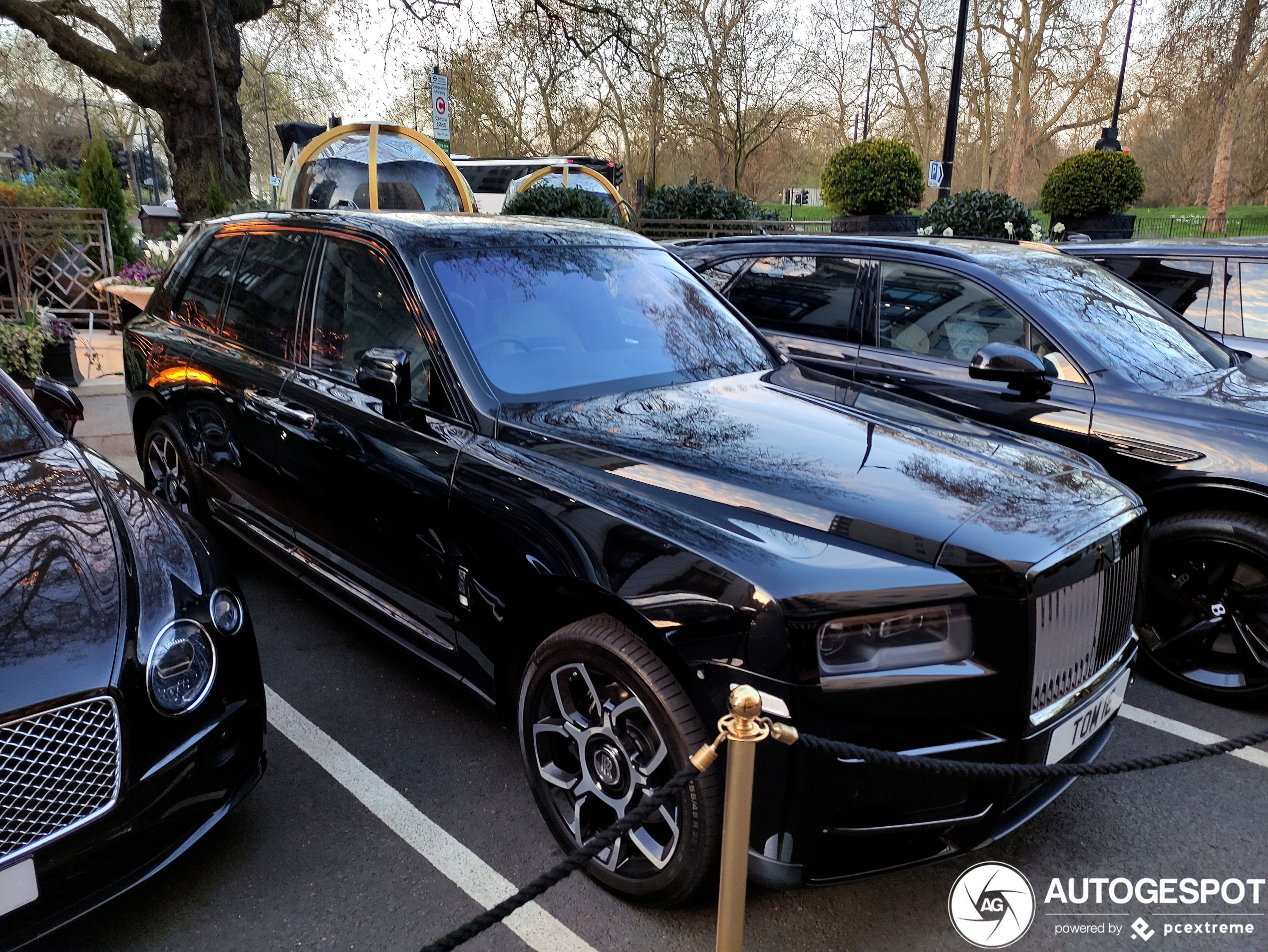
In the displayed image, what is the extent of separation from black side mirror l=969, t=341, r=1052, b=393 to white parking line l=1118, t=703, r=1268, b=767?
1435mm

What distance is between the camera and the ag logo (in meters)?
2.43

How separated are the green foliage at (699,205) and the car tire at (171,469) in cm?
1235

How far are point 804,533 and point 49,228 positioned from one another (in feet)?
39.7

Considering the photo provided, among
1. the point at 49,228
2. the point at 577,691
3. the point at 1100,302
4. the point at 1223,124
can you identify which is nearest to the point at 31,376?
the point at 49,228

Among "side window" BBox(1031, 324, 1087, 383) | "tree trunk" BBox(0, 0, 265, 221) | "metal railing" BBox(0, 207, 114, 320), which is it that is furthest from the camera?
"tree trunk" BBox(0, 0, 265, 221)

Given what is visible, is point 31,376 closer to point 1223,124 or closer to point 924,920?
point 924,920

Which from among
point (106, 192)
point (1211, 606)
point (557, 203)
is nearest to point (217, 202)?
point (106, 192)

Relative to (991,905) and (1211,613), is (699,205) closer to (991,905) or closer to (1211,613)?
(1211,613)

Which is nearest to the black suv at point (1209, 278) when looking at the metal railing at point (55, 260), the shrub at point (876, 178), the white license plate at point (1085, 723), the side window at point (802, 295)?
the side window at point (802, 295)

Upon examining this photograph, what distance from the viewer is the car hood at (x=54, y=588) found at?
6.91 ft

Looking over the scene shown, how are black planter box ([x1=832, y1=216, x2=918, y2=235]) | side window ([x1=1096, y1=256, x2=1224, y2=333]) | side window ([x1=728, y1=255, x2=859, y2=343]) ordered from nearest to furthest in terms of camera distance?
side window ([x1=728, y1=255, x2=859, y2=343]) < side window ([x1=1096, y1=256, x2=1224, y2=333]) < black planter box ([x1=832, y1=216, x2=918, y2=235])

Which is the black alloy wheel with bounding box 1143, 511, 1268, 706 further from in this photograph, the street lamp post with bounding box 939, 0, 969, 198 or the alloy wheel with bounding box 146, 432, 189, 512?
the street lamp post with bounding box 939, 0, 969, 198

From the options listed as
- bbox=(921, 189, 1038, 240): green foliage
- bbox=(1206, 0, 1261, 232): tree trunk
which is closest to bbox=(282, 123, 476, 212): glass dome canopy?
bbox=(921, 189, 1038, 240): green foliage

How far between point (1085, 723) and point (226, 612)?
8.01 feet
